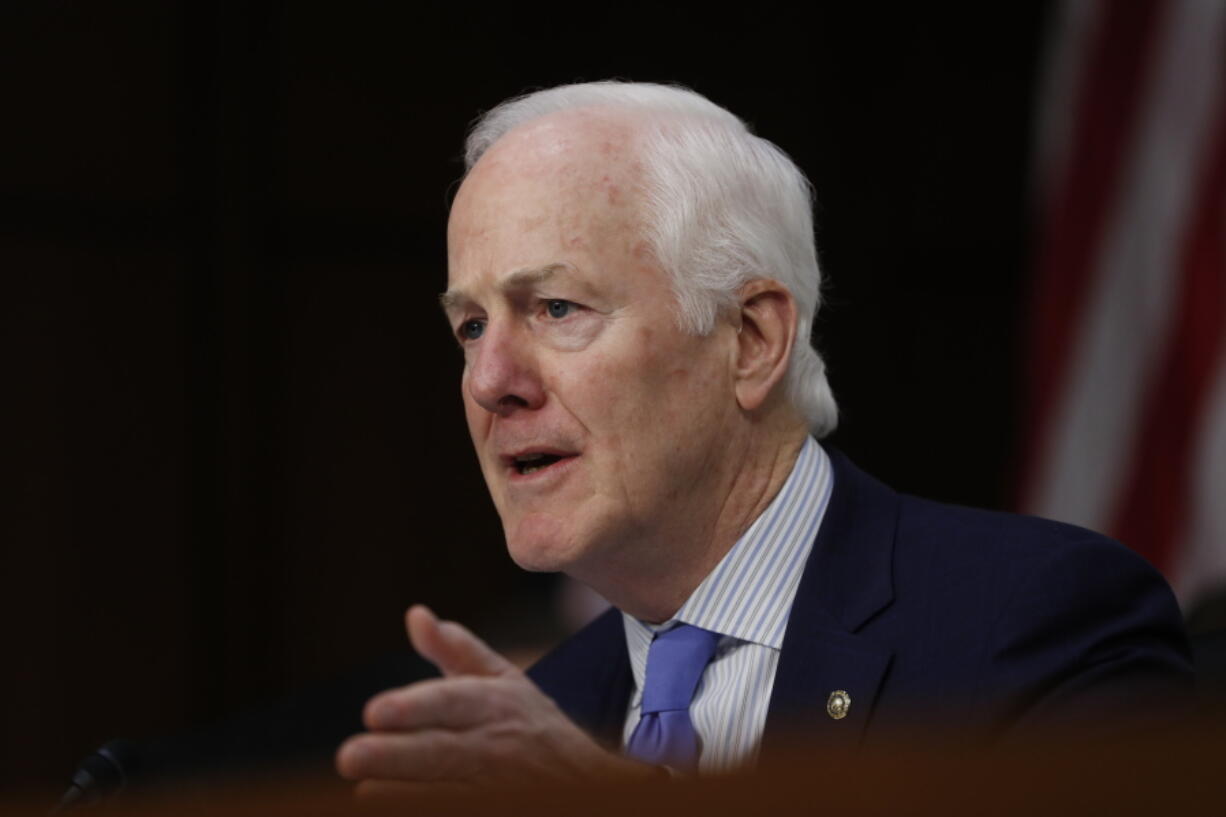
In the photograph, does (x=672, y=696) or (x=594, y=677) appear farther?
(x=594, y=677)

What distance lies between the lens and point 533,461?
70.5 inches

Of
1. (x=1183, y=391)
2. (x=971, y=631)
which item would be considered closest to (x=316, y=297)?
(x=1183, y=391)

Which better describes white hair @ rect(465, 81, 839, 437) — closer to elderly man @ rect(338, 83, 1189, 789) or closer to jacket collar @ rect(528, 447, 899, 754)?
elderly man @ rect(338, 83, 1189, 789)

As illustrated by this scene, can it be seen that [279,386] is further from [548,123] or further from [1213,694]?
[1213,694]

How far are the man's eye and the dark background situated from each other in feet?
6.94

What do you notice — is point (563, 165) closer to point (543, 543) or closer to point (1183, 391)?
→ point (543, 543)

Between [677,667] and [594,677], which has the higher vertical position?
[677,667]

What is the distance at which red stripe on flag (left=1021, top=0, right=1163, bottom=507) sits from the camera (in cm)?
338

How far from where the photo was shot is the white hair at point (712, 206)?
5.83 feet

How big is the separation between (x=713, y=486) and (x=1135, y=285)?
1.93 metres

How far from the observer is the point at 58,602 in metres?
3.65

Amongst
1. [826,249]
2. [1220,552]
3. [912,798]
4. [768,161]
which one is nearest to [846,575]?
[768,161]

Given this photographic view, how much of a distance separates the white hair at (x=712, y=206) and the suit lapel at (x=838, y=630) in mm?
195

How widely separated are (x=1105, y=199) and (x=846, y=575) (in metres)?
2.01
